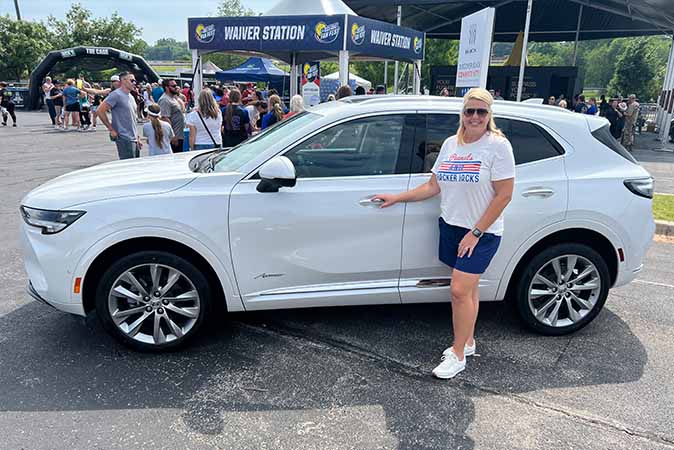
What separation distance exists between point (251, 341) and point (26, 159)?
35.0 feet

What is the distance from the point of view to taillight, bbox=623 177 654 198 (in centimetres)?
367

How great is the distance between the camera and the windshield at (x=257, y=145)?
11.8 ft

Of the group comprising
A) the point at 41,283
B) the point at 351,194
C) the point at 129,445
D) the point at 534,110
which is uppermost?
the point at 534,110

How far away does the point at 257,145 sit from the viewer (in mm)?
3785

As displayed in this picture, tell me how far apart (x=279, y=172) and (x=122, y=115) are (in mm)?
5589

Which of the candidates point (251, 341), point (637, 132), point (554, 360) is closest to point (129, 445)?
point (251, 341)

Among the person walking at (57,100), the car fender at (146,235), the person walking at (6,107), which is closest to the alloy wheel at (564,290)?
the car fender at (146,235)

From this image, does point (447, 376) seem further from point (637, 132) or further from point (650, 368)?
point (637, 132)

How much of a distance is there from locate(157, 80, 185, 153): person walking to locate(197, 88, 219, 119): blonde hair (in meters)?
1.01

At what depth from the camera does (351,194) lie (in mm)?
3396

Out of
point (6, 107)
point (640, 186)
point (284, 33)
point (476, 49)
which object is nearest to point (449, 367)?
point (640, 186)

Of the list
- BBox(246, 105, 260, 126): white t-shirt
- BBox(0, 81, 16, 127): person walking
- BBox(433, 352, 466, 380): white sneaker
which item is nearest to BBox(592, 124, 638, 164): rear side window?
BBox(433, 352, 466, 380): white sneaker

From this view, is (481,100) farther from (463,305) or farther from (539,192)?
(463,305)

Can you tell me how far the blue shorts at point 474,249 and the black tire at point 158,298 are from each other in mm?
1619
